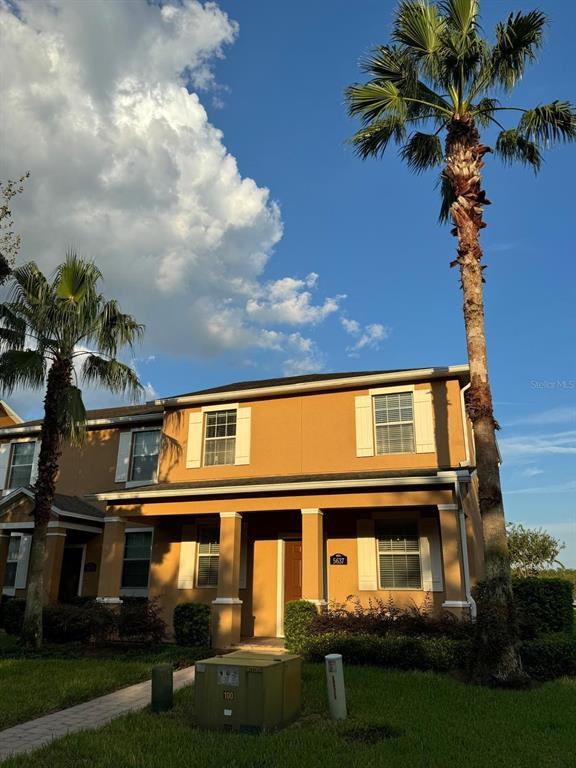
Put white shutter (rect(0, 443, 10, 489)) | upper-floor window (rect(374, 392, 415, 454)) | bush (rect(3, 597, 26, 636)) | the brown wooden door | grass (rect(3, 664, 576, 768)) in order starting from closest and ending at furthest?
grass (rect(3, 664, 576, 768)) → upper-floor window (rect(374, 392, 415, 454)) → the brown wooden door → bush (rect(3, 597, 26, 636)) → white shutter (rect(0, 443, 10, 489))

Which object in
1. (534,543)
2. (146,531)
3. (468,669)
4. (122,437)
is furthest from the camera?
(534,543)

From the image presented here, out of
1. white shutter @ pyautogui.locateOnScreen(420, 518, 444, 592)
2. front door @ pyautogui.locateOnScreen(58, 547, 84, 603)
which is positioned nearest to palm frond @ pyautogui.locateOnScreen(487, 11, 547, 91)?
white shutter @ pyautogui.locateOnScreen(420, 518, 444, 592)

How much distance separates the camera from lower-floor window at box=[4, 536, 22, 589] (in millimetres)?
18297

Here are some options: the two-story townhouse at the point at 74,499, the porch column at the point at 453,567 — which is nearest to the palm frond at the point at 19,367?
the two-story townhouse at the point at 74,499

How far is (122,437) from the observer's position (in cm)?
1814

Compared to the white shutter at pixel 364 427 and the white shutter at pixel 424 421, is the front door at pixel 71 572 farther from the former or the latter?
the white shutter at pixel 424 421

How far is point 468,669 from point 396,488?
4236 millimetres

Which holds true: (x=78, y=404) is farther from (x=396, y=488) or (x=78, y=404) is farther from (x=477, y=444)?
(x=477, y=444)

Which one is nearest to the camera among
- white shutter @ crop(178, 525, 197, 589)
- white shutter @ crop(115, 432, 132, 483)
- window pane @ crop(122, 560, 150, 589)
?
white shutter @ crop(178, 525, 197, 589)

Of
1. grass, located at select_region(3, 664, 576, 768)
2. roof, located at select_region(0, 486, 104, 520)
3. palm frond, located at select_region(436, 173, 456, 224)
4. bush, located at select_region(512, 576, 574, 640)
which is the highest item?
palm frond, located at select_region(436, 173, 456, 224)

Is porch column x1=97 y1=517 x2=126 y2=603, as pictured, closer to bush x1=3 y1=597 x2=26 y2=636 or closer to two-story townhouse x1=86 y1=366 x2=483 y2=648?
two-story townhouse x1=86 y1=366 x2=483 y2=648

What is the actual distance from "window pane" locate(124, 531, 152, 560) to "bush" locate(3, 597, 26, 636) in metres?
2.99

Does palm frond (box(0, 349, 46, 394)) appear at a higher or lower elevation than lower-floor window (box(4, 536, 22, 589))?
higher

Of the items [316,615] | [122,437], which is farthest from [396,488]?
[122,437]
